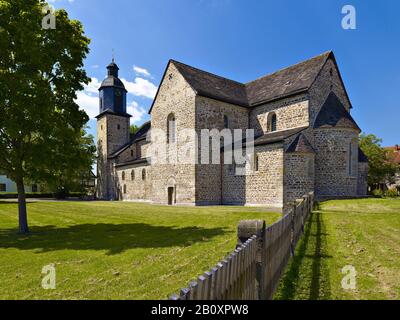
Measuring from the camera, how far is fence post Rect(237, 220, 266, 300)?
10.6 ft

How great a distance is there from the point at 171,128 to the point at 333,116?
48.4 feet

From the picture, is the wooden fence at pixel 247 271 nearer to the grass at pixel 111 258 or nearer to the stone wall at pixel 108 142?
the grass at pixel 111 258

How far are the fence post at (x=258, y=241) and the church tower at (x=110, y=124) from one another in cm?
3769

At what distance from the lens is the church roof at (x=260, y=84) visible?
23445mm

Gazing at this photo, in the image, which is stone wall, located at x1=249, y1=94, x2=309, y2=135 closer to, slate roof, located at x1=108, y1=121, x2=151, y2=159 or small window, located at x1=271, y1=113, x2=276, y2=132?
small window, located at x1=271, y1=113, x2=276, y2=132

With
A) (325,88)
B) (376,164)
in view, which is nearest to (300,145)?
(325,88)

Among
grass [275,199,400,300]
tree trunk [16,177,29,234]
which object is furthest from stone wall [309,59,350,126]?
tree trunk [16,177,29,234]

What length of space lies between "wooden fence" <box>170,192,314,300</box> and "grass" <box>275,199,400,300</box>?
0.70m

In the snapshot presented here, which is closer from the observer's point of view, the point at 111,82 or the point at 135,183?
the point at 135,183

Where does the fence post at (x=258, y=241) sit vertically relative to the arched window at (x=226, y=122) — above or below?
below

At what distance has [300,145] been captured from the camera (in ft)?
65.3

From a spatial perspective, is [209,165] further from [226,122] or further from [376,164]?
[376,164]

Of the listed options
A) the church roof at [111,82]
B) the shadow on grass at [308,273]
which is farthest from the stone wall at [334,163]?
the church roof at [111,82]
